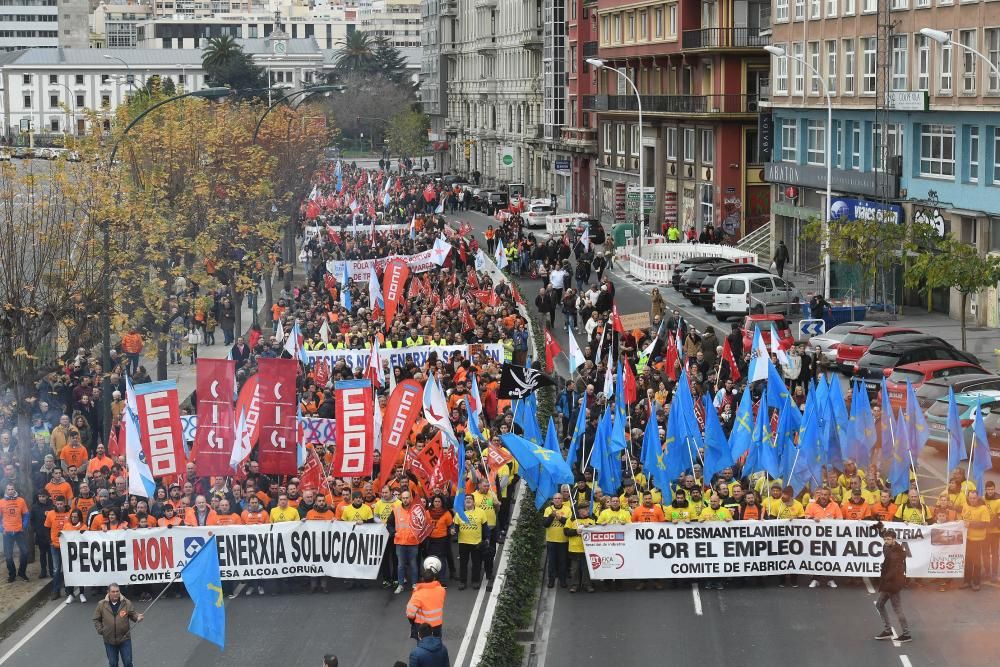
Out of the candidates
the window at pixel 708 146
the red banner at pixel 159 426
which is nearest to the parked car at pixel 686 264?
the window at pixel 708 146

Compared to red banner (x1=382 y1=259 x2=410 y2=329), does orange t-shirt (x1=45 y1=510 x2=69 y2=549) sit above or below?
below

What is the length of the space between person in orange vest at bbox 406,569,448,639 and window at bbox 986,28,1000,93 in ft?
107

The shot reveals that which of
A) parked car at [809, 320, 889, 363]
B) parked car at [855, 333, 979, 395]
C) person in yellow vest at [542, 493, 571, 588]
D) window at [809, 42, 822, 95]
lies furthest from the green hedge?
window at [809, 42, 822, 95]

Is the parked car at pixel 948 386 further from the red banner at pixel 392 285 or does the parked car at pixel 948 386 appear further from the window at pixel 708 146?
the window at pixel 708 146

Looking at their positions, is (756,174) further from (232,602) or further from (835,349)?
(232,602)

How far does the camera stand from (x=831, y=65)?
56.2 m

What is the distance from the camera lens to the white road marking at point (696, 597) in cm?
1992

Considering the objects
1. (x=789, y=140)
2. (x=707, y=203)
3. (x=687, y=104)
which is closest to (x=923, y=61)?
(x=789, y=140)

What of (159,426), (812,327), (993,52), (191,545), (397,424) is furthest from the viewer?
(993,52)

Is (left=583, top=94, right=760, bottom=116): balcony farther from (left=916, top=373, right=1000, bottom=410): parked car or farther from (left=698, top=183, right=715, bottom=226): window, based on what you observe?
(left=916, top=373, right=1000, bottom=410): parked car

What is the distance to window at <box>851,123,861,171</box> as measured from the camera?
179 feet

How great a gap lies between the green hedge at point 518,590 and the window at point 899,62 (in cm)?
2953

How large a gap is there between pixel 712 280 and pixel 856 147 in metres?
8.47

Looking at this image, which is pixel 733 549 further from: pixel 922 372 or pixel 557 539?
pixel 922 372
